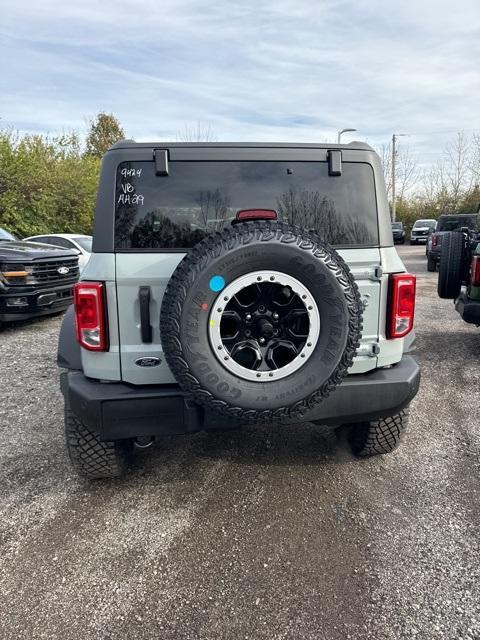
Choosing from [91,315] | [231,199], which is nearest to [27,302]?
[91,315]

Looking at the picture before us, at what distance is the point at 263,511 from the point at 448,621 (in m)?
1.03

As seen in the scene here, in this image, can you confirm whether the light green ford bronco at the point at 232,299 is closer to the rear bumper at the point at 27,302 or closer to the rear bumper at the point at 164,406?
the rear bumper at the point at 164,406

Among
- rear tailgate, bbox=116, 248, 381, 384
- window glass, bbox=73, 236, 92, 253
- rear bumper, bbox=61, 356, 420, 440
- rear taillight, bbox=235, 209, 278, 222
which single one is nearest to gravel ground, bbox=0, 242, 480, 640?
rear bumper, bbox=61, 356, 420, 440

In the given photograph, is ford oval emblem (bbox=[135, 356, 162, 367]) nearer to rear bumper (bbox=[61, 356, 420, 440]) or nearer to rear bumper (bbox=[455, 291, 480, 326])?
rear bumper (bbox=[61, 356, 420, 440])

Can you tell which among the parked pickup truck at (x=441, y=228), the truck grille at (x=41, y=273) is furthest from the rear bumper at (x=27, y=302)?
the parked pickup truck at (x=441, y=228)

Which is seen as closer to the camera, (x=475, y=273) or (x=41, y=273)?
(x=475, y=273)

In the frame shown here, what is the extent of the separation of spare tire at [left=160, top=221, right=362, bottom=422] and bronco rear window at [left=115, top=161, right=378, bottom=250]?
1.14 feet

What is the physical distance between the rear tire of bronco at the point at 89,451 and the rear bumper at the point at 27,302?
15.3 feet

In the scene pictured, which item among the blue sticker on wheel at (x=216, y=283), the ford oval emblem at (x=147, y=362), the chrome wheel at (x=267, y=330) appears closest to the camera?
the blue sticker on wheel at (x=216, y=283)

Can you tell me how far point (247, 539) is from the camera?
2.40 meters

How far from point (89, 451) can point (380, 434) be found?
6.03ft

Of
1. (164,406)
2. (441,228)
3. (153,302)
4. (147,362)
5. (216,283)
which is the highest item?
(441,228)

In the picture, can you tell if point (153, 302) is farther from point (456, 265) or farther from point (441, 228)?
point (441, 228)

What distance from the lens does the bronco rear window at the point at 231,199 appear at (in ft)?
8.14
